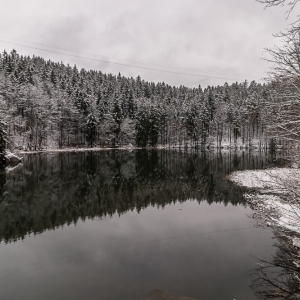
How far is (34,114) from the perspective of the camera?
70.8 m

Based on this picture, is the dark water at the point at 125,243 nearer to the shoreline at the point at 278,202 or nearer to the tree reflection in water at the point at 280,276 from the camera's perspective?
the tree reflection in water at the point at 280,276

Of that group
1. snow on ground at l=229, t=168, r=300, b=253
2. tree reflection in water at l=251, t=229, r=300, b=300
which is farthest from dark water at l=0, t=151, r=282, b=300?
snow on ground at l=229, t=168, r=300, b=253

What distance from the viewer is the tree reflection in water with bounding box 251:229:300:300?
8055mm

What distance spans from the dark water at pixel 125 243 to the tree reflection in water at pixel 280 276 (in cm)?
34

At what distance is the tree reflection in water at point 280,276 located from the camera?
8.05m

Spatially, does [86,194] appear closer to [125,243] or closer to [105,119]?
[125,243]

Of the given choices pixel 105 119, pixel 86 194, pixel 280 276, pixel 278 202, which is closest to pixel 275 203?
pixel 278 202

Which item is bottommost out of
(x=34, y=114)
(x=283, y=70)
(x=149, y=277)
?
(x=149, y=277)

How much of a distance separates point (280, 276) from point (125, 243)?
679 centimetres

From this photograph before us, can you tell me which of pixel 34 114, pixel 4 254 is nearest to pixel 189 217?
pixel 4 254

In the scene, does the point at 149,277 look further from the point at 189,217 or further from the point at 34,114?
the point at 34,114

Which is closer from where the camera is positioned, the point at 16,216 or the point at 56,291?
the point at 56,291

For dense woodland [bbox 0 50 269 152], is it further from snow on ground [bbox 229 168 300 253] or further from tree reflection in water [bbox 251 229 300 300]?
tree reflection in water [bbox 251 229 300 300]

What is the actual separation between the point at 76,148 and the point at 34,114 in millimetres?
15337
